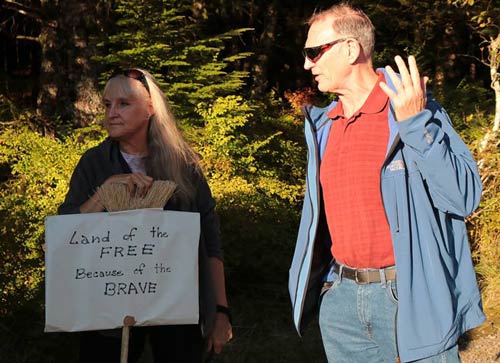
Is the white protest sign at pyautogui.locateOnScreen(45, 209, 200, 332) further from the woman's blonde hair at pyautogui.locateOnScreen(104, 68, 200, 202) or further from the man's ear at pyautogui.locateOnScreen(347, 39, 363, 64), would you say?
the man's ear at pyautogui.locateOnScreen(347, 39, 363, 64)

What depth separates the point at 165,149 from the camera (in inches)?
128

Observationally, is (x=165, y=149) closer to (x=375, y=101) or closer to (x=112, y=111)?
(x=112, y=111)

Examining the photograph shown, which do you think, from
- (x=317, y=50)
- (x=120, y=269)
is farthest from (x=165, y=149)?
(x=317, y=50)

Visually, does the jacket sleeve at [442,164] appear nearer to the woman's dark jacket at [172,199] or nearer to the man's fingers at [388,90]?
the man's fingers at [388,90]

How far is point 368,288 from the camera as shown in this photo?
9.35 ft

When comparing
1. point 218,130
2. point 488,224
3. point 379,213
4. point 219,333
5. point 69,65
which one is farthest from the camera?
point 69,65

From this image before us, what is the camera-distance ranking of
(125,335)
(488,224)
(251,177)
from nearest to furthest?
(125,335), (488,224), (251,177)

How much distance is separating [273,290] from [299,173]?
2.56m

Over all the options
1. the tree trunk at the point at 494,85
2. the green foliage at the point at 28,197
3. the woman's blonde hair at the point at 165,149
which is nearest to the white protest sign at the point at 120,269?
the woman's blonde hair at the point at 165,149

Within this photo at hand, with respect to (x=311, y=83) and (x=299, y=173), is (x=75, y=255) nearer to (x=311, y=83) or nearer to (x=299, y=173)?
(x=299, y=173)

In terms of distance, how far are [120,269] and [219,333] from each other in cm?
64

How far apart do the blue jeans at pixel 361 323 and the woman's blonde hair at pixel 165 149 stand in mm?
787

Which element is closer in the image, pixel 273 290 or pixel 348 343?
pixel 348 343

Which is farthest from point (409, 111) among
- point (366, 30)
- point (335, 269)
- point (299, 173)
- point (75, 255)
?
point (299, 173)
